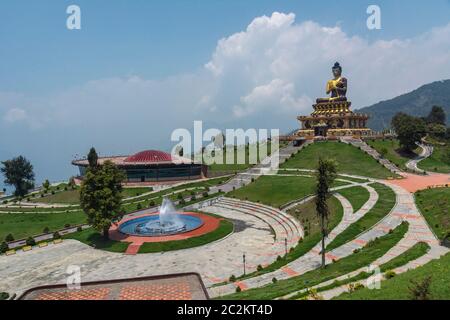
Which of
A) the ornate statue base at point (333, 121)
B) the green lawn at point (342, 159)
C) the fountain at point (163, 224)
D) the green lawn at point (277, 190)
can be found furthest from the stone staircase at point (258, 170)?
the fountain at point (163, 224)

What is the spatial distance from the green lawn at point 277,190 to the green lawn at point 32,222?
28.8 m

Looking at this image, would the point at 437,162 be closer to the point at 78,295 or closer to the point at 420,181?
the point at 420,181

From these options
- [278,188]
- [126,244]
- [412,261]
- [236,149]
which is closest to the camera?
[412,261]

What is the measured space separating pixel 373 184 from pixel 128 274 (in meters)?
43.0

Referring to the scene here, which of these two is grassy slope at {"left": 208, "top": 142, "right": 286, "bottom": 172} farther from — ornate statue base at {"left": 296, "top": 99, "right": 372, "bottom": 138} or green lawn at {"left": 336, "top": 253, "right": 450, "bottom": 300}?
green lawn at {"left": 336, "top": 253, "right": 450, "bottom": 300}

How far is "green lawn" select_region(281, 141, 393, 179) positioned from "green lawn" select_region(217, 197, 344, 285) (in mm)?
21927

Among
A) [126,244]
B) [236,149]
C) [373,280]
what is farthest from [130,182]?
[373,280]

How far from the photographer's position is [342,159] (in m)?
77.9

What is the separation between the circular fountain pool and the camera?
46406mm

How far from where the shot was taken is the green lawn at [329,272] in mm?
22312

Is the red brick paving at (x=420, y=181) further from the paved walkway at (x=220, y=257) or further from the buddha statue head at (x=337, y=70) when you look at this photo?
the buddha statue head at (x=337, y=70)

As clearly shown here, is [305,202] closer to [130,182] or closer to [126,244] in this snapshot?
[126,244]

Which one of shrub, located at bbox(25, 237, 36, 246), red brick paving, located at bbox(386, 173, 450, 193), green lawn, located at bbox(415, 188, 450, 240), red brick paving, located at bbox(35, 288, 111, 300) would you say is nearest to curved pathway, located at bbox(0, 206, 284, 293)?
shrub, located at bbox(25, 237, 36, 246)
